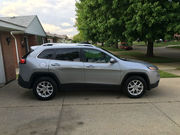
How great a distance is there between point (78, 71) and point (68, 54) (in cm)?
65

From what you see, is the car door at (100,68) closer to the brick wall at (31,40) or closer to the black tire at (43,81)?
the black tire at (43,81)

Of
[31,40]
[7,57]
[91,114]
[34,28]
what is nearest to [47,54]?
[91,114]

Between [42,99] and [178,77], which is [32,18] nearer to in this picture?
[42,99]

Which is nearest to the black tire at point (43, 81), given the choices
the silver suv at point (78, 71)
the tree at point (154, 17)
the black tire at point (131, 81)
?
the silver suv at point (78, 71)

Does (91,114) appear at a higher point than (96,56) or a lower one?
lower

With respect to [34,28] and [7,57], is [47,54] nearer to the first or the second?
[7,57]

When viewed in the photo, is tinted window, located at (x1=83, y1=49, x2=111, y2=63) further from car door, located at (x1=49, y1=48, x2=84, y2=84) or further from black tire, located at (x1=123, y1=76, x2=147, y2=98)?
black tire, located at (x1=123, y1=76, x2=147, y2=98)

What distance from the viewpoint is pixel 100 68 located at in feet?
15.9

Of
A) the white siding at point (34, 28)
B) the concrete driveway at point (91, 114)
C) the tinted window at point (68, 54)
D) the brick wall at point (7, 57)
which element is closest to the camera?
the concrete driveway at point (91, 114)

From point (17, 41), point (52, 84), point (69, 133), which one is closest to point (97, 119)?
point (69, 133)

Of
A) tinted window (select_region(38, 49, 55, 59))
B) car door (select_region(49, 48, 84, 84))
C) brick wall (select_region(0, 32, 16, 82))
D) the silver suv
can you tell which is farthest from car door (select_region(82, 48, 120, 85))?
brick wall (select_region(0, 32, 16, 82))

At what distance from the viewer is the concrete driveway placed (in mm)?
3227

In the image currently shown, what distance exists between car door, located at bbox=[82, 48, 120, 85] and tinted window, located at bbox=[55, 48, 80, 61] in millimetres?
255

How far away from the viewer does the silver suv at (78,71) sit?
4.81 meters
